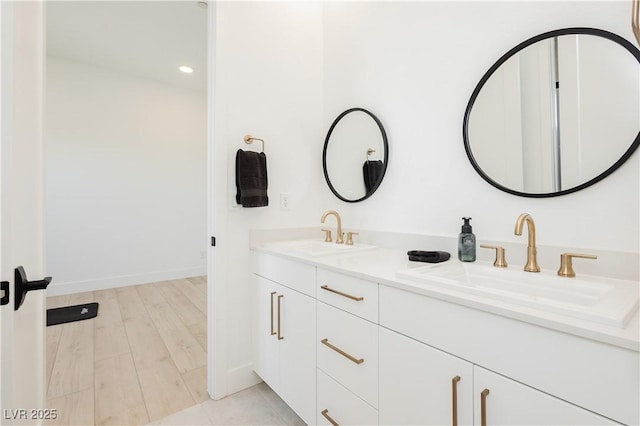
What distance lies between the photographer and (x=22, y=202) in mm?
829

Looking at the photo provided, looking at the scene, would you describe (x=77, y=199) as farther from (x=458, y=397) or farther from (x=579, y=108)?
(x=579, y=108)

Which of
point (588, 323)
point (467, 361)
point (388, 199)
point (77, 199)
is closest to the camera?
point (588, 323)

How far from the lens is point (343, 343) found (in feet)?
3.82

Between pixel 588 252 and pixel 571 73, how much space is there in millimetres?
661

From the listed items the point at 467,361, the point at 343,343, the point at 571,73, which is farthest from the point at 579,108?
the point at 343,343

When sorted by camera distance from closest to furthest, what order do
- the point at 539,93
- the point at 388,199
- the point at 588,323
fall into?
the point at 588,323 → the point at 539,93 → the point at 388,199

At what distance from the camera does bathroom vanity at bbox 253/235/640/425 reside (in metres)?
0.60

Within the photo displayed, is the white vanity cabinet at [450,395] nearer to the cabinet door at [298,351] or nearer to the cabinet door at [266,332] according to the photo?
the cabinet door at [298,351]

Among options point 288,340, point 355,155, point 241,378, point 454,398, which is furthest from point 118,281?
point 454,398

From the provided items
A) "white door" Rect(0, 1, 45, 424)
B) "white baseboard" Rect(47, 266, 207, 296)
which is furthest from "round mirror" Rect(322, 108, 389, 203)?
"white baseboard" Rect(47, 266, 207, 296)

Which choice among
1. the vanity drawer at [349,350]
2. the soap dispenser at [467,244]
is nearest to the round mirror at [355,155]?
the soap dispenser at [467,244]

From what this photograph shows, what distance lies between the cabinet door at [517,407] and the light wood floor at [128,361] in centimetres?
152

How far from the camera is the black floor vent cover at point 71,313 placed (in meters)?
2.66

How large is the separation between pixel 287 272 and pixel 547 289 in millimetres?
1064
